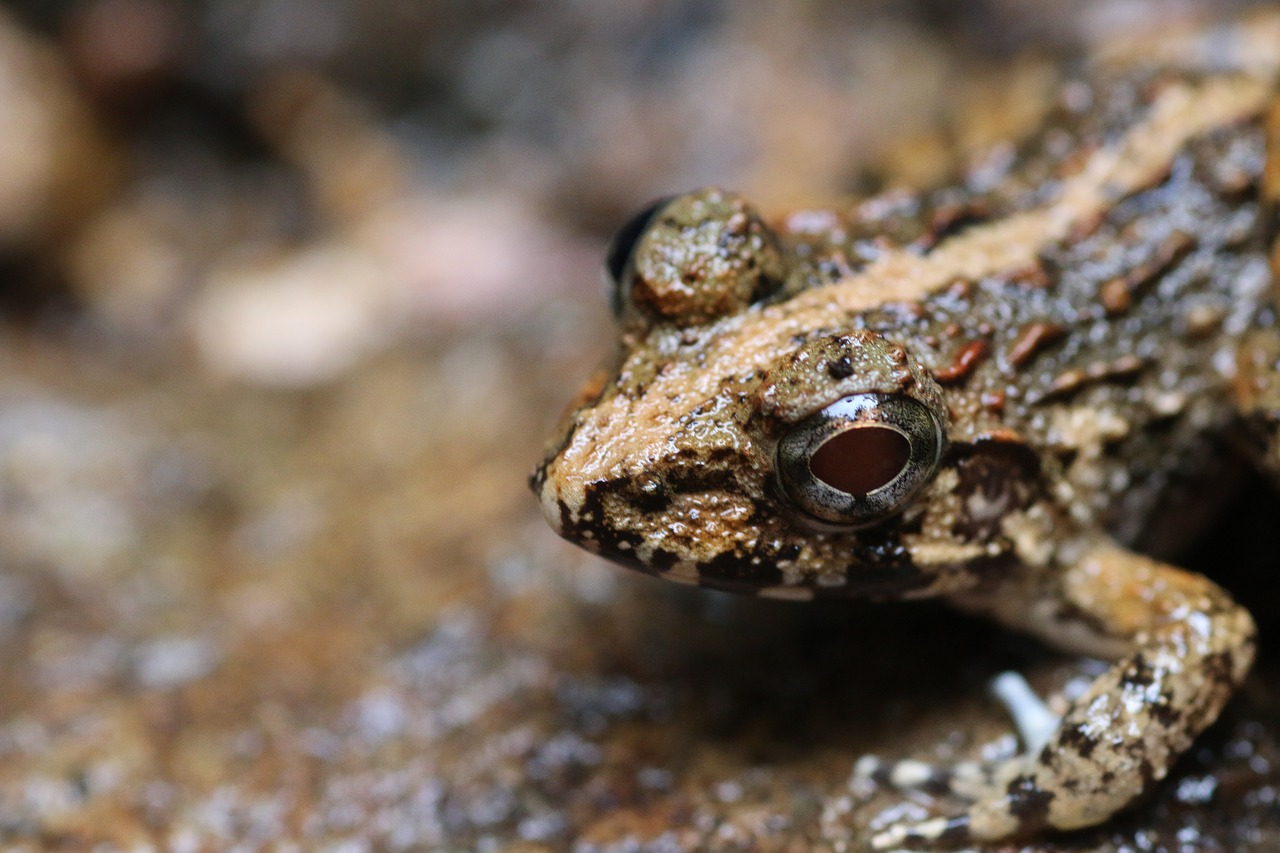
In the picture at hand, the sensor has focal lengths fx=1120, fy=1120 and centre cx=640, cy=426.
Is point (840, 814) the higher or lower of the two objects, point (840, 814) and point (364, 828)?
the lower

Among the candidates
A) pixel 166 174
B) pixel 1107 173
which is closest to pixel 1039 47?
pixel 1107 173

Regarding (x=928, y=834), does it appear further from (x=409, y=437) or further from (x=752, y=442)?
(x=409, y=437)

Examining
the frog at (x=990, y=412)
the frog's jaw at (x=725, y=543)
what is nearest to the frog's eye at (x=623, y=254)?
the frog at (x=990, y=412)

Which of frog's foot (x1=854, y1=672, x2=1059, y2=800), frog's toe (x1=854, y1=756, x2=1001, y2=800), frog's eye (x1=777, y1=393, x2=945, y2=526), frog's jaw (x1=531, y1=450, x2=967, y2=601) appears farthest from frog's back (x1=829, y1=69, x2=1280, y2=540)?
frog's toe (x1=854, y1=756, x2=1001, y2=800)

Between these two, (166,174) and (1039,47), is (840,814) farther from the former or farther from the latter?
(166,174)

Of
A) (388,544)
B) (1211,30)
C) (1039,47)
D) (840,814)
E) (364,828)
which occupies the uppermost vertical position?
(1039,47)

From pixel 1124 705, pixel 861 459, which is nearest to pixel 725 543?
pixel 861 459
